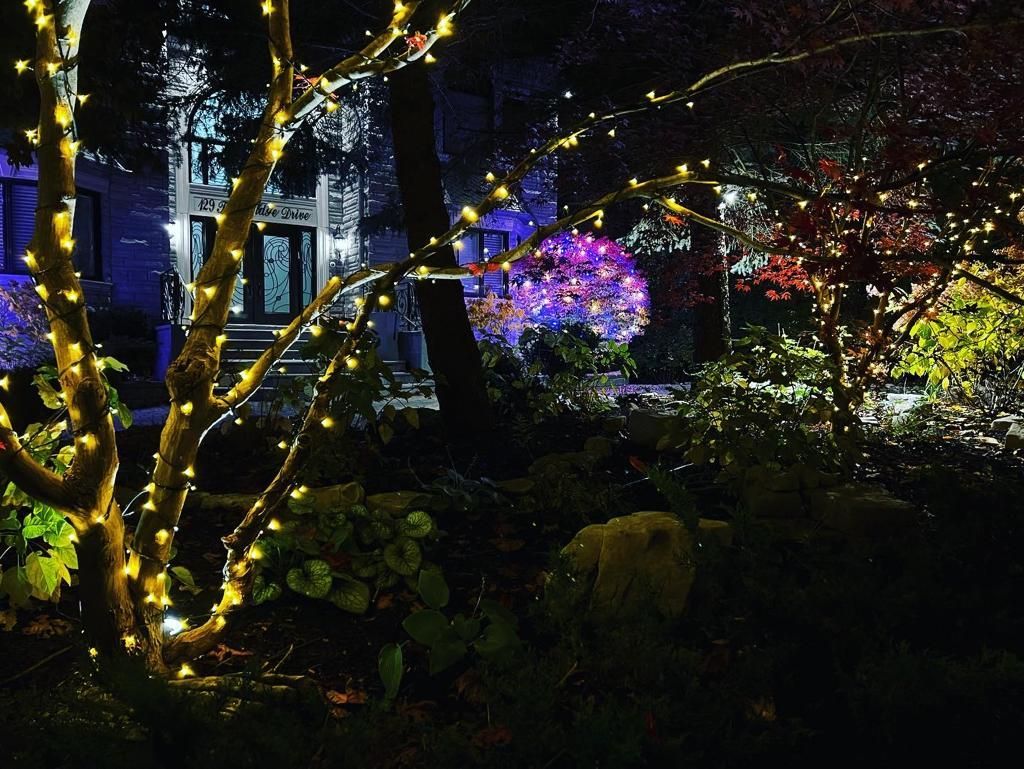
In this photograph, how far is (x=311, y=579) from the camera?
108 inches

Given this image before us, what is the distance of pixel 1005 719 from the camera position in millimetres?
1566

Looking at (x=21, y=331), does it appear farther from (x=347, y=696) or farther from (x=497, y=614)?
(x=497, y=614)

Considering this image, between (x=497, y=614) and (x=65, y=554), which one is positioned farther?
(x=65, y=554)

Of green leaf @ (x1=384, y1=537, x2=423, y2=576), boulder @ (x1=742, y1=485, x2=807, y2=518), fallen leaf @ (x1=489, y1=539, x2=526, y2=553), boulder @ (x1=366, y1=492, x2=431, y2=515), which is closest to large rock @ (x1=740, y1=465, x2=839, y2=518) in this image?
boulder @ (x1=742, y1=485, x2=807, y2=518)

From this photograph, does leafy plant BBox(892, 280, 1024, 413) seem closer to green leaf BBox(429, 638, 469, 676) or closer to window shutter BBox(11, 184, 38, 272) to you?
green leaf BBox(429, 638, 469, 676)

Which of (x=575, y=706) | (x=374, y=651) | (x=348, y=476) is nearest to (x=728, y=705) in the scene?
(x=575, y=706)

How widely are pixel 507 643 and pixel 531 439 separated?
352 cm

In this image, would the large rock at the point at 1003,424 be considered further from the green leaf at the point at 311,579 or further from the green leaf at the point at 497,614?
the green leaf at the point at 311,579

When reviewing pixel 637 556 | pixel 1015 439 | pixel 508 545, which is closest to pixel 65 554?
pixel 508 545

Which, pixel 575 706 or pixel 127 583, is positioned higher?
pixel 127 583

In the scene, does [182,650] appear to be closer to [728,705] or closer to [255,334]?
[728,705]

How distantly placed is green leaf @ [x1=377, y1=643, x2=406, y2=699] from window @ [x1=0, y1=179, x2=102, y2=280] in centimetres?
1264

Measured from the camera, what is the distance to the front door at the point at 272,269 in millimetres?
15258

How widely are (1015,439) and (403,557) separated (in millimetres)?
5004
